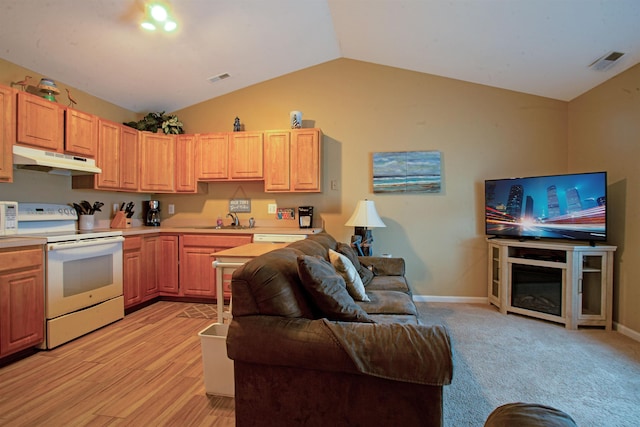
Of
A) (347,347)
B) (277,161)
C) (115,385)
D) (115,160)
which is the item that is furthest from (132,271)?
(347,347)

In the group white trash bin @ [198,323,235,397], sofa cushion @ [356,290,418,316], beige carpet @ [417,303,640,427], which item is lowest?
beige carpet @ [417,303,640,427]

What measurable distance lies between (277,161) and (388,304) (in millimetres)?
2328

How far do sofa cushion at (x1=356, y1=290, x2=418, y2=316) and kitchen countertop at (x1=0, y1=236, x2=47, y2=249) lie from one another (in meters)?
2.56

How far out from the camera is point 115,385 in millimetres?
1960

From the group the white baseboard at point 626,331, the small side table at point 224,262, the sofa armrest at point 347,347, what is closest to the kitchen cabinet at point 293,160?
the small side table at point 224,262

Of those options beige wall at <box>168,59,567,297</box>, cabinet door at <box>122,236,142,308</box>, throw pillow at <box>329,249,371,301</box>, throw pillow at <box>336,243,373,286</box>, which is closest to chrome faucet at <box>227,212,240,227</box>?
beige wall at <box>168,59,567,297</box>

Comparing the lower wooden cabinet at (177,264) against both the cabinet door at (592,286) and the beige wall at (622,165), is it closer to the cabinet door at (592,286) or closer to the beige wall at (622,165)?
the cabinet door at (592,286)

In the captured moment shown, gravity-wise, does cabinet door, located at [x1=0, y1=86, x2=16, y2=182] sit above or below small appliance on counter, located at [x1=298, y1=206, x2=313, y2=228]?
above

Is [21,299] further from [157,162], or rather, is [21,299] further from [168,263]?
[157,162]

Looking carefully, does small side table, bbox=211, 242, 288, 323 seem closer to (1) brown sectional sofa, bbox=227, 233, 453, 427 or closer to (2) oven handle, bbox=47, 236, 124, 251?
(1) brown sectional sofa, bbox=227, 233, 453, 427

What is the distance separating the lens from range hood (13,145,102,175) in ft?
8.24

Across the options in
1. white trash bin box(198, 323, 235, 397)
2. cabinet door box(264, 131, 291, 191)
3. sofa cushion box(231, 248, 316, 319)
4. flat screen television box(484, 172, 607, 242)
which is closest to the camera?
sofa cushion box(231, 248, 316, 319)

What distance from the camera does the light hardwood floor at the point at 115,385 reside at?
1659mm

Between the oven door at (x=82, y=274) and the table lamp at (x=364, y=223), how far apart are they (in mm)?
2508
